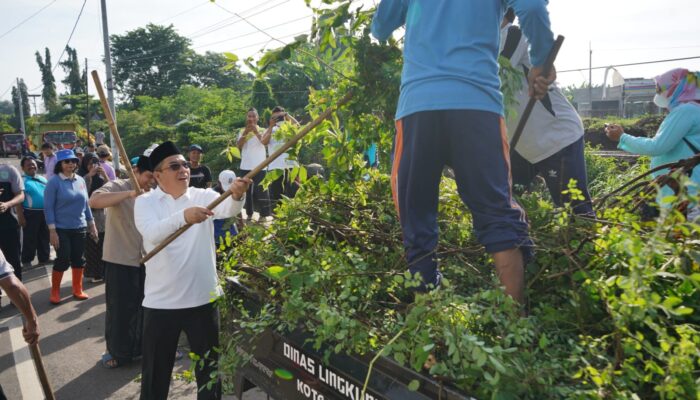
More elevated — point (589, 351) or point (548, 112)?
point (548, 112)

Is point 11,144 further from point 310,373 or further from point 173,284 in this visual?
point 310,373

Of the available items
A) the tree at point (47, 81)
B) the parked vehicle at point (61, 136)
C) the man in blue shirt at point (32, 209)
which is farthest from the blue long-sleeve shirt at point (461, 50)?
the tree at point (47, 81)

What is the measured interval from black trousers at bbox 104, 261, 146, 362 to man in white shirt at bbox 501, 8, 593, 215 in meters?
3.91

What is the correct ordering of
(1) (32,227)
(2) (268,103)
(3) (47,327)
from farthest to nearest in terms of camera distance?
(2) (268,103) < (1) (32,227) < (3) (47,327)

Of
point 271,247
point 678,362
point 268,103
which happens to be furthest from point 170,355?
point 268,103

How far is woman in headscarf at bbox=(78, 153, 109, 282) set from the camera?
8.20m

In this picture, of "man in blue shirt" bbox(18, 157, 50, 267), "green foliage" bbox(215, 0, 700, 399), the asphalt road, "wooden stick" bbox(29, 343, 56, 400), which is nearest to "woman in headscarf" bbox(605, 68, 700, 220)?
"green foliage" bbox(215, 0, 700, 399)

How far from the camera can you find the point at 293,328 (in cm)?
228

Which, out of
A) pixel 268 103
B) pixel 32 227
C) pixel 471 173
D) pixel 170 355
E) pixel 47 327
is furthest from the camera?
pixel 268 103

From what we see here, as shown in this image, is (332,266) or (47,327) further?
(47,327)

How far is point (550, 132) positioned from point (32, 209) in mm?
8436

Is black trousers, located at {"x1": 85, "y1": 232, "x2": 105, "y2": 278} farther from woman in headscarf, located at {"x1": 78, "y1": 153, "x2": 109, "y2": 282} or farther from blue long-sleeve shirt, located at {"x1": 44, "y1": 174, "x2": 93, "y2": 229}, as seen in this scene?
blue long-sleeve shirt, located at {"x1": 44, "y1": 174, "x2": 93, "y2": 229}

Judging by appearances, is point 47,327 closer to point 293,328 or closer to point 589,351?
point 293,328

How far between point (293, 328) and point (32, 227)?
8.36 m
